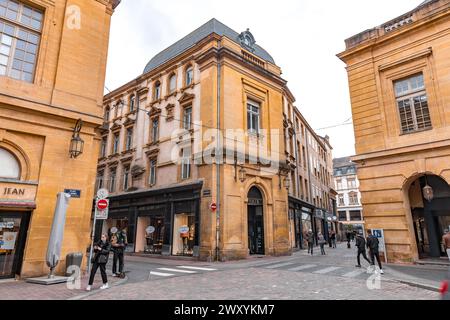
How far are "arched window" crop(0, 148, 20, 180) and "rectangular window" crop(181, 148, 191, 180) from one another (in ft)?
33.4

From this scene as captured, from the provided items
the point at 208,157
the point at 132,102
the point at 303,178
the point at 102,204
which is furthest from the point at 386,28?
the point at 132,102

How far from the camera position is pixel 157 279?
1036 cm

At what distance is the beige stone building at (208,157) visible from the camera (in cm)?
1745

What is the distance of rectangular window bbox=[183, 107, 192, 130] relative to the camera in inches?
787

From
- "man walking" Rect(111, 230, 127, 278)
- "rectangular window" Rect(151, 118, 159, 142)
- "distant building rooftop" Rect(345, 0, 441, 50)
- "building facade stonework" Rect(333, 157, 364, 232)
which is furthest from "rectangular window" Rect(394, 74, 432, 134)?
"building facade stonework" Rect(333, 157, 364, 232)

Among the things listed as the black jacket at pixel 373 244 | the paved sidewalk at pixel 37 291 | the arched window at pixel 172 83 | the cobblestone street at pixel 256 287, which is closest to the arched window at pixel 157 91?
the arched window at pixel 172 83

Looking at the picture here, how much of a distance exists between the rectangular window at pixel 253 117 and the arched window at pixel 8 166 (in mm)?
13471

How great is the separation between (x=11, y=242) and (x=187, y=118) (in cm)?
1294

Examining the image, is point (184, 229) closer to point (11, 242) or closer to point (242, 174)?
point (242, 174)

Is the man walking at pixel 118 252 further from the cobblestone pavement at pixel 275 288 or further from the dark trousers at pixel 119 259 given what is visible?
the cobblestone pavement at pixel 275 288

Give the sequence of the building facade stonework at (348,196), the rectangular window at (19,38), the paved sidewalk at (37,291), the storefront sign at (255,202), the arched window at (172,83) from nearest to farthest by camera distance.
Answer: the paved sidewalk at (37,291) → the rectangular window at (19,38) → the storefront sign at (255,202) → the arched window at (172,83) → the building facade stonework at (348,196)

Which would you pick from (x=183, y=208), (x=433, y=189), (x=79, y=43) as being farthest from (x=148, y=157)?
(x=433, y=189)

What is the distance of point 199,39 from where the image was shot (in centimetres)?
2166

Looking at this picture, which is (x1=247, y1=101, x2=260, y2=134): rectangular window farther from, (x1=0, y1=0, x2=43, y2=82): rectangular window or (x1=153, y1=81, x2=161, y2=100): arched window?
(x1=0, y1=0, x2=43, y2=82): rectangular window
